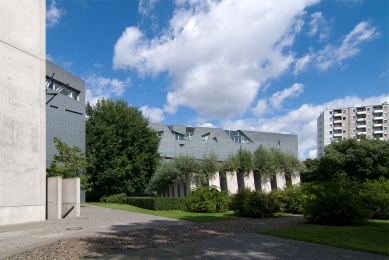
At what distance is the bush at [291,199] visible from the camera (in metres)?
18.5

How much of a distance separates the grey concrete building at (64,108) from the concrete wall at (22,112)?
9301 mm

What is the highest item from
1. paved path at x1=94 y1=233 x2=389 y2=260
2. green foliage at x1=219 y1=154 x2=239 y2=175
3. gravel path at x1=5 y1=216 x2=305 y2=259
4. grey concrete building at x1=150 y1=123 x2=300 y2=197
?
grey concrete building at x1=150 y1=123 x2=300 y2=197

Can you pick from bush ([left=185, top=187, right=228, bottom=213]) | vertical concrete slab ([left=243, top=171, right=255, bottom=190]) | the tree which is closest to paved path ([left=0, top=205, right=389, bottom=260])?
bush ([left=185, top=187, right=228, bottom=213])

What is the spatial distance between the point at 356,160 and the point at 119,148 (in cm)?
2182

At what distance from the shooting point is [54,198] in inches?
686

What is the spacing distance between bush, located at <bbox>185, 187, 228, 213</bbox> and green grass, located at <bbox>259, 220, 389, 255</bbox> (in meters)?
8.88

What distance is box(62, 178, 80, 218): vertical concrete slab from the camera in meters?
18.4

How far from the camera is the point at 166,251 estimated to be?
8250mm

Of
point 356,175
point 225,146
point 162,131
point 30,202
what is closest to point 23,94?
point 30,202

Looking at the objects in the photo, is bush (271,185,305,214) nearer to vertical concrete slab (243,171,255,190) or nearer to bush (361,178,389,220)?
bush (361,178,389,220)

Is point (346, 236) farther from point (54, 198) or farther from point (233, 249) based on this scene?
point (54, 198)

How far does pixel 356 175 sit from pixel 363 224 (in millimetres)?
17106

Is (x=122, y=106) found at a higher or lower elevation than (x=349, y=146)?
higher

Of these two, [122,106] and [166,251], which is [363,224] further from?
[122,106]
